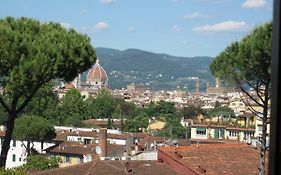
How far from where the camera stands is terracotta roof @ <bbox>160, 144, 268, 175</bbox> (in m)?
5.49

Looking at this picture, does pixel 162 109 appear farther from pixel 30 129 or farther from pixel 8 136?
pixel 8 136

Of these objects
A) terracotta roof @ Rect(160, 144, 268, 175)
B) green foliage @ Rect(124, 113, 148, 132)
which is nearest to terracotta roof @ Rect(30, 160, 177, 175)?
terracotta roof @ Rect(160, 144, 268, 175)

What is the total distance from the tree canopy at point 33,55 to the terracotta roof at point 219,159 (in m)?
1.61

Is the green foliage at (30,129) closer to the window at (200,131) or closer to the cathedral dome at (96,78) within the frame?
the window at (200,131)

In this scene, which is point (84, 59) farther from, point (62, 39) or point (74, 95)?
point (74, 95)

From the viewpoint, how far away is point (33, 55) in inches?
185

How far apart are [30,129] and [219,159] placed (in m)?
9.70

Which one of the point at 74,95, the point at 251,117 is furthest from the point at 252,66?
the point at 74,95

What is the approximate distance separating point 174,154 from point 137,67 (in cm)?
10407

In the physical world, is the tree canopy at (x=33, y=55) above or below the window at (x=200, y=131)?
above

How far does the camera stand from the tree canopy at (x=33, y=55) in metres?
4.62

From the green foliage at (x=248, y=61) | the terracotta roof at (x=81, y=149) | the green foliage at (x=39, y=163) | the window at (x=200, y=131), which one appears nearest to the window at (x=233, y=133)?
the window at (x=200, y=131)

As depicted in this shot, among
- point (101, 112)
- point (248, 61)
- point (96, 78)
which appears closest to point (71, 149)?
point (248, 61)

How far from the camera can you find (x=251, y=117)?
1794 centimetres
